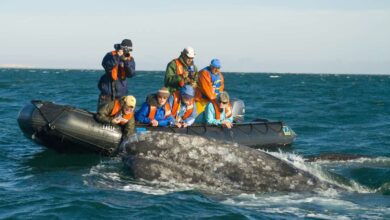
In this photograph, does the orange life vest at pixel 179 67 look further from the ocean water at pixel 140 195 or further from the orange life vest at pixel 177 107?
the ocean water at pixel 140 195

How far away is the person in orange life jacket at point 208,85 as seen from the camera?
14.1 m

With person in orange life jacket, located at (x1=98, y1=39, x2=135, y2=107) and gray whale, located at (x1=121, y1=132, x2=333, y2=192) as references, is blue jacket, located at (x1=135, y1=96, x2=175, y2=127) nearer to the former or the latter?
person in orange life jacket, located at (x1=98, y1=39, x2=135, y2=107)

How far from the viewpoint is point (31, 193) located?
28.5ft

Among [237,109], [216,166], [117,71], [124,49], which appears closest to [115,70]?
[117,71]

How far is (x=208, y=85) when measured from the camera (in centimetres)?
1413

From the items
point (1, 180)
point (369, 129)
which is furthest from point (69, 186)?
point (369, 129)

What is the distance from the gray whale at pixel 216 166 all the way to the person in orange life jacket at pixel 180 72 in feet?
16.9

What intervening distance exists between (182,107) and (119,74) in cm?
153

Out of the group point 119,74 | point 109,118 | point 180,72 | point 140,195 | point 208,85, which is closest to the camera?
point 140,195

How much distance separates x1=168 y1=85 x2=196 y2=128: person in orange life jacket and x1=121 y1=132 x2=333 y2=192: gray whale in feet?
13.6

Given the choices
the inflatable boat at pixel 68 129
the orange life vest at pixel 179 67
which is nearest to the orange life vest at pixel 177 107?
the inflatable boat at pixel 68 129

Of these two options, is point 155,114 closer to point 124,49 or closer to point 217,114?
point 124,49

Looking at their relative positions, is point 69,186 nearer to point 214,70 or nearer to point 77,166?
point 77,166

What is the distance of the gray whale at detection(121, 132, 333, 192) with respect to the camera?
8547mm
